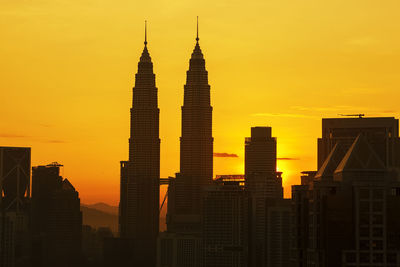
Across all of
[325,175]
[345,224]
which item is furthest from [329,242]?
[325,175]

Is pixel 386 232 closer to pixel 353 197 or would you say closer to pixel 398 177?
pixel 353 197

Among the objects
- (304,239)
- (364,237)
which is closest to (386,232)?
(364,237)

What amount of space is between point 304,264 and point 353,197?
13.9 m

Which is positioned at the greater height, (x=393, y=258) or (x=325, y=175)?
(x=325, y=175)

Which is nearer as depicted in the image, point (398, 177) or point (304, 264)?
point (304, 264)

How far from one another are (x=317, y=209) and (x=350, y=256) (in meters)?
8.26

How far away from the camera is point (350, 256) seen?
17000 cm

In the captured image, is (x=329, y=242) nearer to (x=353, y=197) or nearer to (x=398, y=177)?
(x=353, y=197)

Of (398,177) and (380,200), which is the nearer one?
(380,200)

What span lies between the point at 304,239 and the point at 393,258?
49.4 feet

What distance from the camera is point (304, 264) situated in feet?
589

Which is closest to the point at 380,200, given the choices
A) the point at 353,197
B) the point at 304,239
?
the point at 353,197

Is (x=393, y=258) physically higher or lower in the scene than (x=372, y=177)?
lower

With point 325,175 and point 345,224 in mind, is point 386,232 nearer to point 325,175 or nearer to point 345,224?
point 345,224
